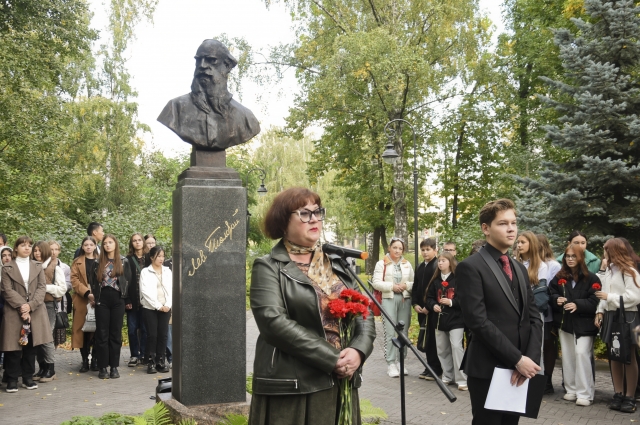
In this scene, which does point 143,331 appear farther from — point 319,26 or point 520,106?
point 520,106

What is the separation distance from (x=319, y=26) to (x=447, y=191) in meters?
10.9

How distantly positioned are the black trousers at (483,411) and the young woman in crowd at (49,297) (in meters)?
7.62

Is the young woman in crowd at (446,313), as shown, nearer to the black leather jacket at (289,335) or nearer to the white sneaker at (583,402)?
the white sneaker at (583,402)

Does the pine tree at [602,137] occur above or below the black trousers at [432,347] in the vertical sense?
above

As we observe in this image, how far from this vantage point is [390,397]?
8.77 meters

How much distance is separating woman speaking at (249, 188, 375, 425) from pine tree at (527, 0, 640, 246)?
8571 mm

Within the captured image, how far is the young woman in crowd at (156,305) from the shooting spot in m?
10.7

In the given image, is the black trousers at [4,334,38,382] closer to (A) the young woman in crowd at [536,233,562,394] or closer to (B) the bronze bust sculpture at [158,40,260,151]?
(B) the bronze bust sculpture at [158,40,260,151]

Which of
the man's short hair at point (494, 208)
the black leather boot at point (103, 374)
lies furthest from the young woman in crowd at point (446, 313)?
the black leather boot at point (103, 374)

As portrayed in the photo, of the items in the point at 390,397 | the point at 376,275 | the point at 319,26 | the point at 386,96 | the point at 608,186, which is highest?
the point at 319,26

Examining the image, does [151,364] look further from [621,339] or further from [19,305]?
[621,339]

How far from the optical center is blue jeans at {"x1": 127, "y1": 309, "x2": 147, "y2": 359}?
11297 millimetres

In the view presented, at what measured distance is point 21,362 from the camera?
32.3 feet

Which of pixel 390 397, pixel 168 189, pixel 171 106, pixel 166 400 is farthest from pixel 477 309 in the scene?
pixel 168 189
